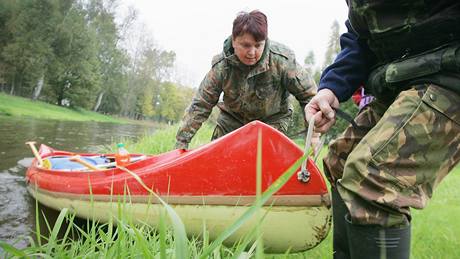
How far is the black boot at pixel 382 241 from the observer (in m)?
1.15

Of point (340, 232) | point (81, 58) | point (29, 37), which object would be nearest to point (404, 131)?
point (340, 232)

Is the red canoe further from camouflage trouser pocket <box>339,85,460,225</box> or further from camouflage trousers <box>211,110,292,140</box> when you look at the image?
camouflage trousers <box>211,110,292,140</box>

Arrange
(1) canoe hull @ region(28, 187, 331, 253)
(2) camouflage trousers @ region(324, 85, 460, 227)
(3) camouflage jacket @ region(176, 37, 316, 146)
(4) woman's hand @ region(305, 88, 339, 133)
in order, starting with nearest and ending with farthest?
(2) camouflage trousers @ region(324, 85, 460, 227) < (4) woman's hand @ region(305, 88, 339, 133) < (1) canoe hull @ region(28, 187, 331, 253) < (3) camouflage jacket @ region(176, 37, 316, 146)

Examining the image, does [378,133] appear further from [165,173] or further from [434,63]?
[165,173]

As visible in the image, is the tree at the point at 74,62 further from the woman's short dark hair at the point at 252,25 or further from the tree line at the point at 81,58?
the woman's short dark hair at the point at 252,25

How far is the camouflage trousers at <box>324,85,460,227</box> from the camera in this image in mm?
1120

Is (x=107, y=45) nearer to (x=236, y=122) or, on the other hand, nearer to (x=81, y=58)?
(x=81, y=58)

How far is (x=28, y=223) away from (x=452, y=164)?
3449mm

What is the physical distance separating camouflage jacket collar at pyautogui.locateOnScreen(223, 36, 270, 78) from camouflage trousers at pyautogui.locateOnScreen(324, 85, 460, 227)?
2.46 meters

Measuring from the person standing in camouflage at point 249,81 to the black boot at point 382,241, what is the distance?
7.93 ft

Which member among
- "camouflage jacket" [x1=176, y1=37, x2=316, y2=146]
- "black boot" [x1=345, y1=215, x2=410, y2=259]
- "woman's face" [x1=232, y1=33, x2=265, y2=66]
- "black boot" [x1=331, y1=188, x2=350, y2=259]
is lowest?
"black boot" [x1=331, y1=188, x2=350, y2=259]

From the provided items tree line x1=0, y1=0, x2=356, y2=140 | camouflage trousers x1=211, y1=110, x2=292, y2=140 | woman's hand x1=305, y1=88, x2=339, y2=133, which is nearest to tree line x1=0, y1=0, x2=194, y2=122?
tree line x1=0, y1=0, x2=356, y2=140

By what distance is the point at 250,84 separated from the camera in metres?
3.71

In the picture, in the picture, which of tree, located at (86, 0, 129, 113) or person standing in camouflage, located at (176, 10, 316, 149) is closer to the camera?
person standing in camouflage, located at (176, 10, 316, 149)
